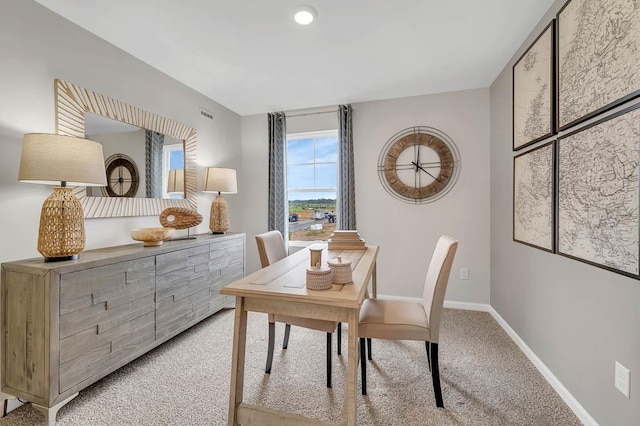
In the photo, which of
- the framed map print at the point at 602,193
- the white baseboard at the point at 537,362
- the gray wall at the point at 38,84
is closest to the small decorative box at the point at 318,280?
the framed map print at the point at 602,193

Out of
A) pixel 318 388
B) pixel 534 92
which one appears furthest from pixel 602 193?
pixel 318 388

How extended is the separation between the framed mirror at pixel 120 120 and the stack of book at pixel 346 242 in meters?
1.70

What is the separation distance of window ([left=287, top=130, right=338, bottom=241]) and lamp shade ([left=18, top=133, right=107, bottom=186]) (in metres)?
2.37

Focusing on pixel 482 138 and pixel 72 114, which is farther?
pixel 482 138

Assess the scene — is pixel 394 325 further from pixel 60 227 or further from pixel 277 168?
pixel 277 168

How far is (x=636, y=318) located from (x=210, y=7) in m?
2.83

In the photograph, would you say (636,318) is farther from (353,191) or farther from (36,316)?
(36,316)

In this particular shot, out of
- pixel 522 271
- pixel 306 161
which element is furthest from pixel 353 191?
pixel 522 271

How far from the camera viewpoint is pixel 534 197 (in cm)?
205

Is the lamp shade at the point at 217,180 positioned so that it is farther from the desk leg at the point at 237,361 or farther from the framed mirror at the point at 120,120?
the desk leg at the point at 237,361

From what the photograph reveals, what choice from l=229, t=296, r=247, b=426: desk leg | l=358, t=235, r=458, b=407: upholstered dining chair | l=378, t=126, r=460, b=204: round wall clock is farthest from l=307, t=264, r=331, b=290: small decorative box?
l=378, t=126, r=460, b=204: round wall clock

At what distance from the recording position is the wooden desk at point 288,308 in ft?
4.11

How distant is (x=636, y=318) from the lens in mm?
1194

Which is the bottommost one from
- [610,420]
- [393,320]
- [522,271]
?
[610,420]
